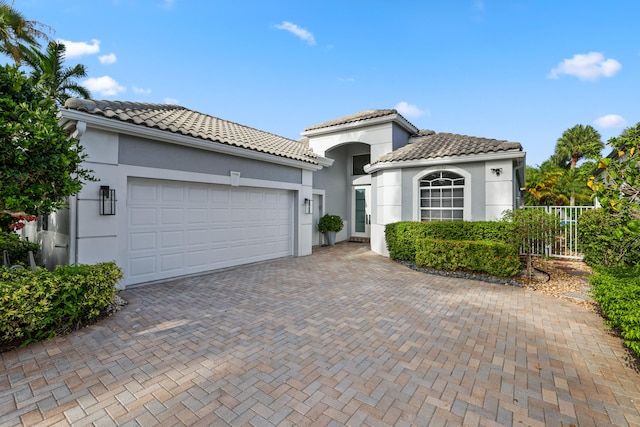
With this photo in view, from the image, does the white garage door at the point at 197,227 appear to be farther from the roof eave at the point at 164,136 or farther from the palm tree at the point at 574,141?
the palm tree at the point at 574,141

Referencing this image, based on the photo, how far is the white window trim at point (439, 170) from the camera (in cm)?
1021

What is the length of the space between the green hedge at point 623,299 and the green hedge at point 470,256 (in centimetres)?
224

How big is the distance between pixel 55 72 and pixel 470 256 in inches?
1022

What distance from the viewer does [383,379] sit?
321 cm

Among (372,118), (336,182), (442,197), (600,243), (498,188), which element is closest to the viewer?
(600,243)

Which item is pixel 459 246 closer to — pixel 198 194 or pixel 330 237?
pixel 330 237

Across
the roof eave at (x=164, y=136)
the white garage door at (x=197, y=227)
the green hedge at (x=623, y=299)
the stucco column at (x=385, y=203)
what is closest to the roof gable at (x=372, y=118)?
the stucco column at (x=385, y=203)

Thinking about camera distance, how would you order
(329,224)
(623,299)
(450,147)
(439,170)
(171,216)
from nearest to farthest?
(623,299), (171,216), (439,170), (450,147), (329,224)

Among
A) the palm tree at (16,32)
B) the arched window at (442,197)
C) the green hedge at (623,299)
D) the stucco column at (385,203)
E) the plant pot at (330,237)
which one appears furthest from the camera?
the plant pot at (330,237)

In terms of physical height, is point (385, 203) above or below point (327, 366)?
above

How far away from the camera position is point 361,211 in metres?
16.4

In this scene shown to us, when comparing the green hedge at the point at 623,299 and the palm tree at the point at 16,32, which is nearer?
the green hedge at the point at 623,299

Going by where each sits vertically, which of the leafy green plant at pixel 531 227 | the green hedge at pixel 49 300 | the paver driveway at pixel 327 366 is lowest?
the paver driveway at pixel 327 366

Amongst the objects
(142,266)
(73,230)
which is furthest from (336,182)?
(73,230)
